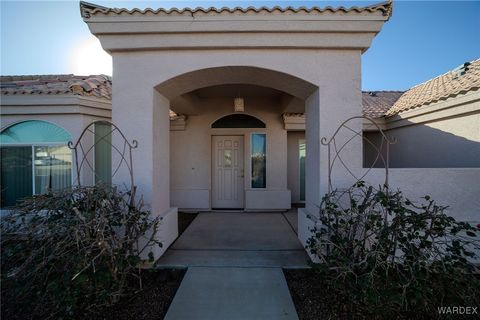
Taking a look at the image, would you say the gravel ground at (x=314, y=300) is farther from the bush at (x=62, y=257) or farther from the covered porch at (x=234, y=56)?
the bush at (x=62, y=257)

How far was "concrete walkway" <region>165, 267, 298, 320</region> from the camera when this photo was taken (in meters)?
2.57

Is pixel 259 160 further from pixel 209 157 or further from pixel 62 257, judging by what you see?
pixel 62 257

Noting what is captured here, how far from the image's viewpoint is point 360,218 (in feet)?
8.93

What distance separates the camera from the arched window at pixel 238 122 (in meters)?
7.39

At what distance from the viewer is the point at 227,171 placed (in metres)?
7.66

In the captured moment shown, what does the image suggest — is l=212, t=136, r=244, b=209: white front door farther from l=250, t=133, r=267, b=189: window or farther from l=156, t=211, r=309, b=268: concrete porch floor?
l=156, t=211, r=309, b=268: concrete porch floor

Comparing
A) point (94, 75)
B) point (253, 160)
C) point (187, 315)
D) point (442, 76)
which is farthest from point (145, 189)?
point (442, 76)

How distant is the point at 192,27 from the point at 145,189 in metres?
2.94

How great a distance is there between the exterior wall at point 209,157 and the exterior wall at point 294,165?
1.15 metres

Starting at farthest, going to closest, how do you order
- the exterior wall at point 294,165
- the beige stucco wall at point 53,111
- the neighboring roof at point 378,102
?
the exterior wall at point 294,165 < the neighboring roof at point 378,102 < the beige stucco wall at point 53,111

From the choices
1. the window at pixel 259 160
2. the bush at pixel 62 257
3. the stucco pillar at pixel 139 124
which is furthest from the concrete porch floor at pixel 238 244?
the window at pixel 259 160

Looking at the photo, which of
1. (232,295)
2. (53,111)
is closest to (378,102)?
(232,295)

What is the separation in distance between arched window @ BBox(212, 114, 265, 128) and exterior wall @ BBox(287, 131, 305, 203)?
169cm

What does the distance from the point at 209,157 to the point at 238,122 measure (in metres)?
1.58
